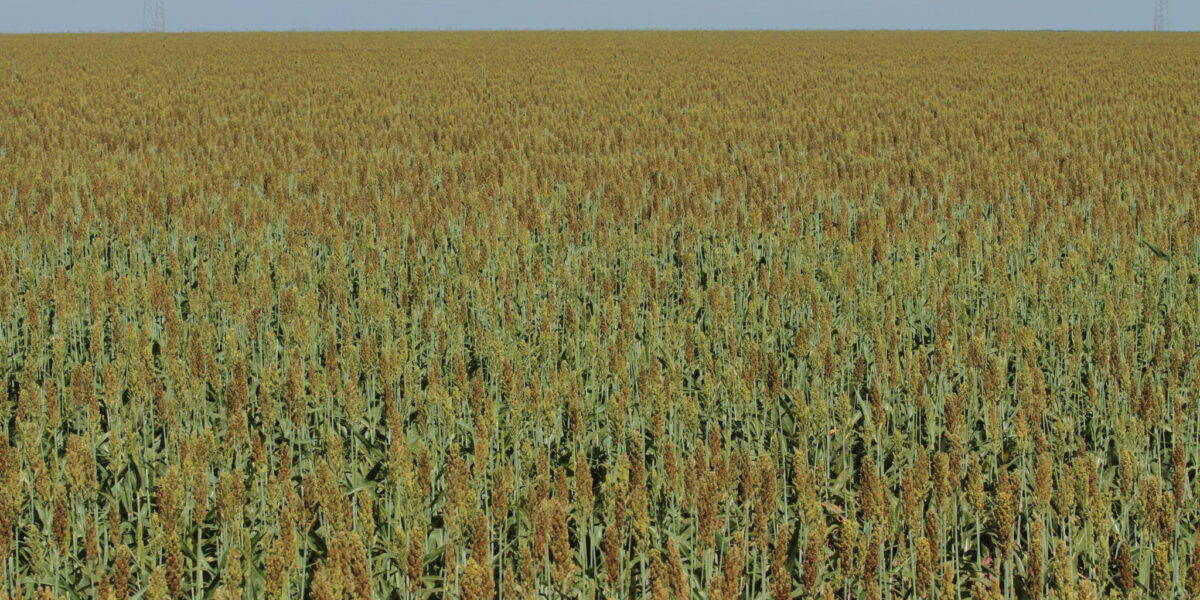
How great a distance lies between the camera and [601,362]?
13.4 feet

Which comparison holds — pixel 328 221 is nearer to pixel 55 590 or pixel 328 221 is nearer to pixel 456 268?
pixel 456 268

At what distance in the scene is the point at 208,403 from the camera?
4.54 metres

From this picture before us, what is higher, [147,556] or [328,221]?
[328,221]

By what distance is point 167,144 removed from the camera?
41.5ft

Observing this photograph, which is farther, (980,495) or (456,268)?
(456,268)

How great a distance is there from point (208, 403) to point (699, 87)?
17.5 meters

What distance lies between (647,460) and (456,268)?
8.99 feet

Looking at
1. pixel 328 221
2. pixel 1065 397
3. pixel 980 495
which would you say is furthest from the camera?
pixel 328 221

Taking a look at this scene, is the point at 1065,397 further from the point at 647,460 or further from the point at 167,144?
the point at 167,144

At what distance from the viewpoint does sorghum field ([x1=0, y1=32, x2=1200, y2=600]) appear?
2.81 metres

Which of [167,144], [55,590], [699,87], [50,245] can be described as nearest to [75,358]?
[50,245]

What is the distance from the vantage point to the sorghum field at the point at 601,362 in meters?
2.81

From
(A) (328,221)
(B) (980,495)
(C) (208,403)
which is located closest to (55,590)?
(C) (208,403)

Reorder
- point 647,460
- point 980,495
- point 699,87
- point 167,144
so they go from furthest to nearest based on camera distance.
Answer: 1. point 699,87
2. point 167,144
3. point 647,460
4. point 980,495
